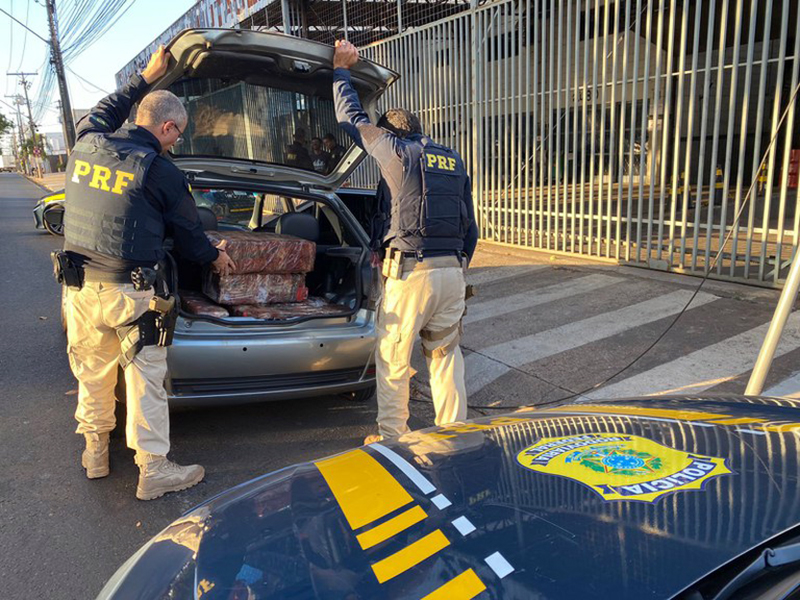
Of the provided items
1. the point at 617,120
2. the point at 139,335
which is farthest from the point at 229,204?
the point at 617,120

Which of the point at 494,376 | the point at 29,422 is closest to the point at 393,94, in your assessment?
the point at 494,376

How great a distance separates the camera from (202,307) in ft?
13.1

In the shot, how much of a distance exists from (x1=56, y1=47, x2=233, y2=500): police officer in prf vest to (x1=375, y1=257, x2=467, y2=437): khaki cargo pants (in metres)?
1.07

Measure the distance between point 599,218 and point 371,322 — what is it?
4790 mm

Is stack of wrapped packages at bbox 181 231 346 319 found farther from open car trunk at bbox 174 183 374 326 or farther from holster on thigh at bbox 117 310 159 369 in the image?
holster on thigh at bbox 117 310 159 369

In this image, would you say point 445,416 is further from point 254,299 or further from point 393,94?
point 393,94

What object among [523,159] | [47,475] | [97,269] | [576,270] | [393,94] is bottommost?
[47,475]

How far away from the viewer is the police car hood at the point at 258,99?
3.44 metres

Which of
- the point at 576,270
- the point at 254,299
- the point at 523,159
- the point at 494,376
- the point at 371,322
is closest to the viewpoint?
the point at 371,322

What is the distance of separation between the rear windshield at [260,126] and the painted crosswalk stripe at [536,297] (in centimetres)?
248

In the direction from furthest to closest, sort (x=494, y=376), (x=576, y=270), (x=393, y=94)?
(x=393, y=94) < (x=576, y=270) < (x=494, y=376)

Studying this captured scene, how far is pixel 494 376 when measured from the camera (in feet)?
15.8

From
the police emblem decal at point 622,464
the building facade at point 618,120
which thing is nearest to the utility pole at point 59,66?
the building facade at point 618,120

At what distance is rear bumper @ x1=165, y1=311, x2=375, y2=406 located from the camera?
3.37 metres
